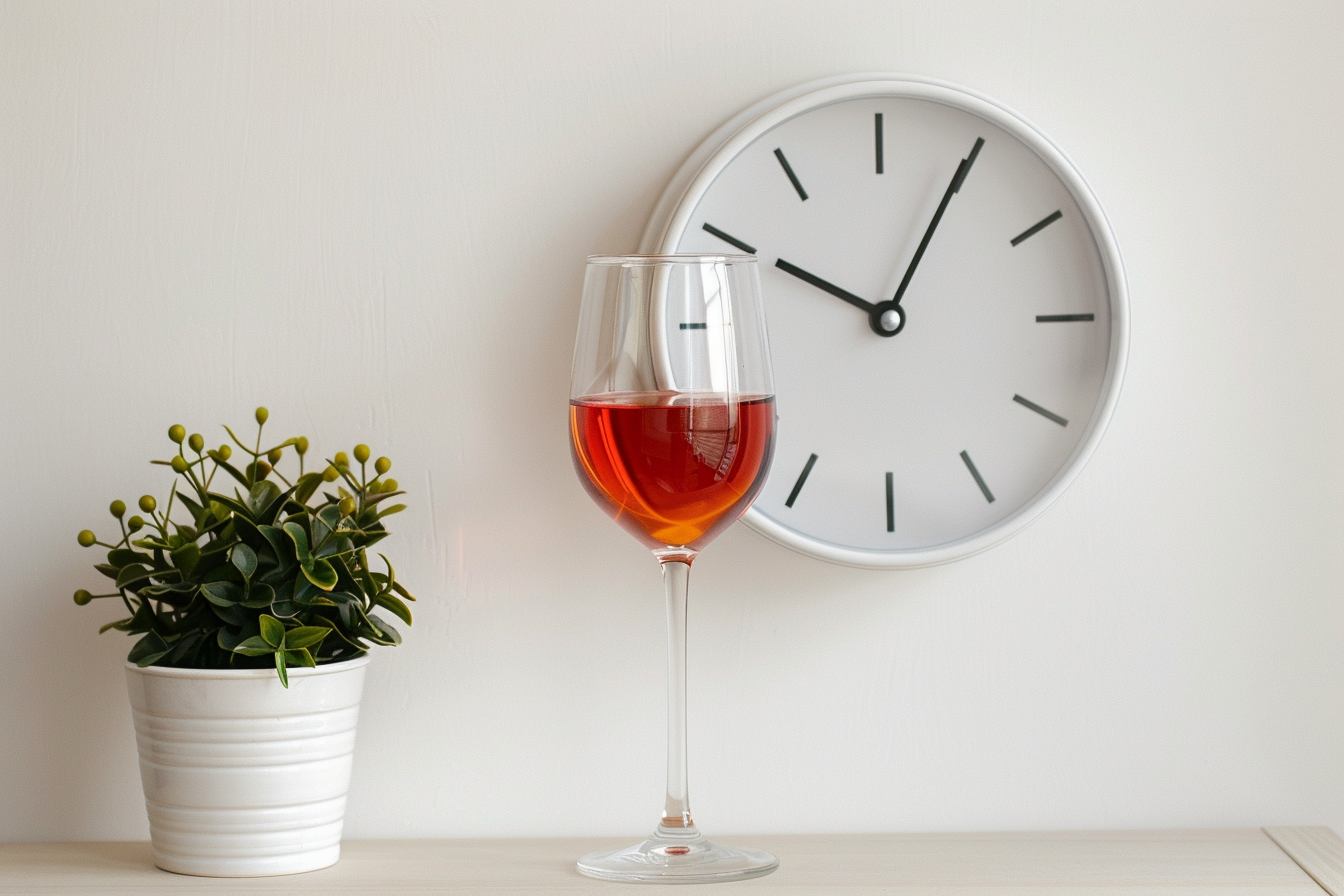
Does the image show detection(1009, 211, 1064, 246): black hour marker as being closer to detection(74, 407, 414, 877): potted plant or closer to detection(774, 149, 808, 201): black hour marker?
detection(774, 149, 808, 201): black hour marker

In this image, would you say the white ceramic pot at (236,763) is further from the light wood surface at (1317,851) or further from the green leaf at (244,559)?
the light wood surface at (1317,851)

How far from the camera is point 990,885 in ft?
2.55

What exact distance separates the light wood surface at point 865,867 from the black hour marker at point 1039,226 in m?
0.47

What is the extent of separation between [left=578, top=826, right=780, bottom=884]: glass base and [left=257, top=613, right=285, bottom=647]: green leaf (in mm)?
253

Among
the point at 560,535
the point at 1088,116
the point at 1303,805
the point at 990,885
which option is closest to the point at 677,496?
the point at 560,535

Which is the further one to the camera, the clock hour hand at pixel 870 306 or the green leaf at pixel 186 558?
the clock hour hand at pixel 870 306

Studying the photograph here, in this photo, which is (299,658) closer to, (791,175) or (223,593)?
(223,593)

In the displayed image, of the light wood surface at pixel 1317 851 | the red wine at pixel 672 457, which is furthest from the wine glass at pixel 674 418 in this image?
the light wood surface at pixel 1317 851

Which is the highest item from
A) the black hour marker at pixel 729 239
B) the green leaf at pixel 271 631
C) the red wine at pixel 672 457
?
the black hour marker at pixel 729 239

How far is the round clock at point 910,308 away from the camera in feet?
3.07

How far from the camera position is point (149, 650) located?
2.67 feet

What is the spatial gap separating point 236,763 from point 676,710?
294 millimetres

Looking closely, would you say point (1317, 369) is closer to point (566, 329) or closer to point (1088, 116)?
point (1088, 116)

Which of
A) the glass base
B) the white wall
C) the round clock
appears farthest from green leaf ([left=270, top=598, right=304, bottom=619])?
the round clock
